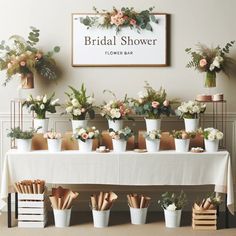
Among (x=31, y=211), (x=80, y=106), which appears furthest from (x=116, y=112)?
(x=31, y=211)

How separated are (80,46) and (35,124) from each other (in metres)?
0.96

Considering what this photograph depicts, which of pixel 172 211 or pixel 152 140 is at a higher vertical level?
pixel 152 140

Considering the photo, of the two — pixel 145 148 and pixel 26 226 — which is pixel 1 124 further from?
pixel 145 148

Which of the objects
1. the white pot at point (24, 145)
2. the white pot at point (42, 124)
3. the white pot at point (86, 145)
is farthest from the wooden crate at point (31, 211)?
the white pot at point (42, 124)

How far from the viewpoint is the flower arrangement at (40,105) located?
5.40 metres

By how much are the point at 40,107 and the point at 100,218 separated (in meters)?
1.22

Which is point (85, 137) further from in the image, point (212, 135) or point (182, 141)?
point (212, 135)

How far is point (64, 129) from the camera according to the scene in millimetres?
5824

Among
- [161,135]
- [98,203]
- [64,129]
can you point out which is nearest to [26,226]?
[98,203]

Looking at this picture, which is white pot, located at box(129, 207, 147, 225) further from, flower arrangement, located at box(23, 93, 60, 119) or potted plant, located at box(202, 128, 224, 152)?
flower arrangement, located at box(23, 93, 60, 119)

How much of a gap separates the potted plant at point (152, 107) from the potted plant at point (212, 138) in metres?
0.45

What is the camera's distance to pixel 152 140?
5.15 meters

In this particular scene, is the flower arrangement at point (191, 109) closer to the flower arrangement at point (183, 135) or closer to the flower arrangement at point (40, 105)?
the flower arrangement at point (183, 135)

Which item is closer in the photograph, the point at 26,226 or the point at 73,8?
the point at 26,226
